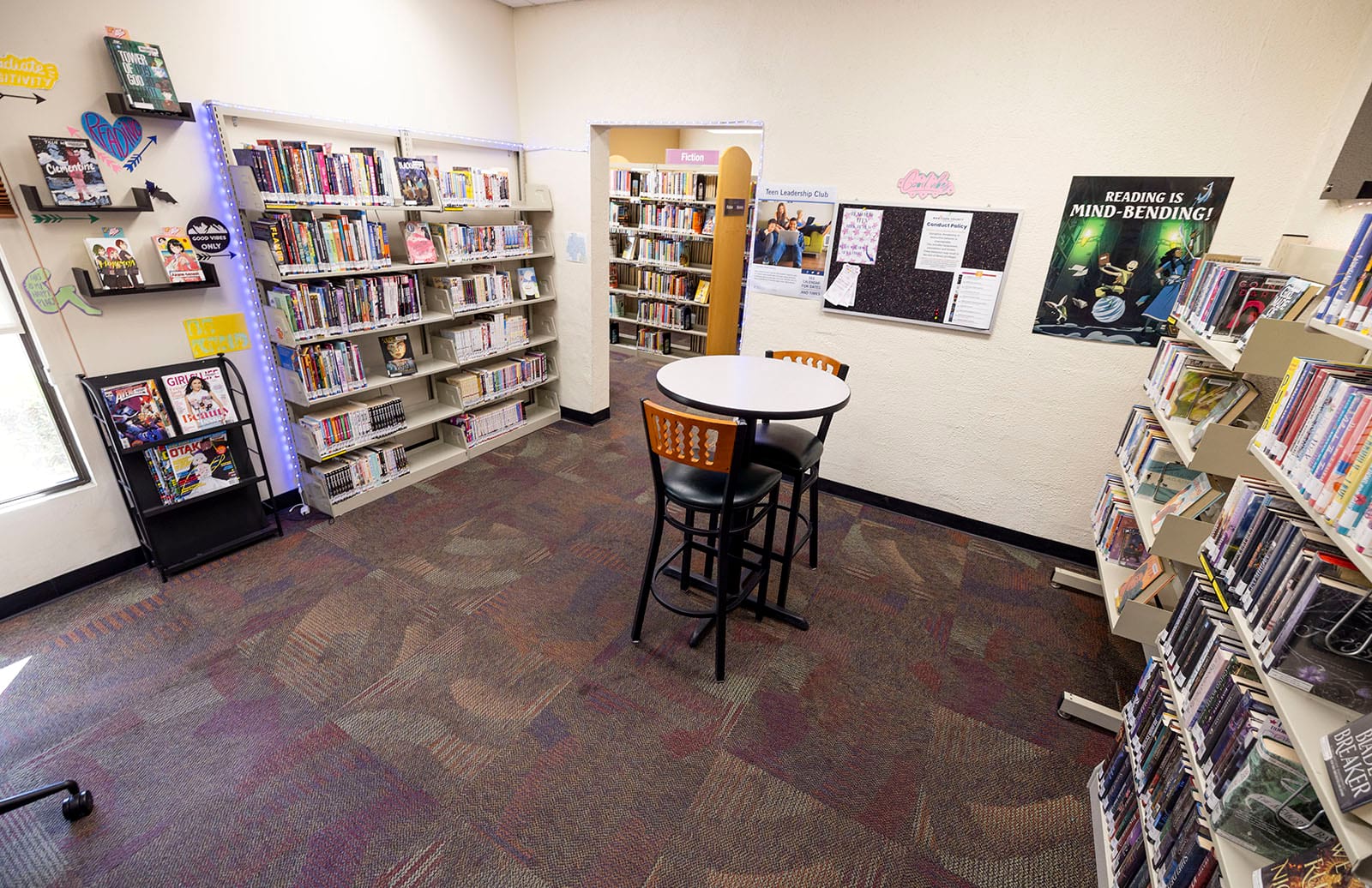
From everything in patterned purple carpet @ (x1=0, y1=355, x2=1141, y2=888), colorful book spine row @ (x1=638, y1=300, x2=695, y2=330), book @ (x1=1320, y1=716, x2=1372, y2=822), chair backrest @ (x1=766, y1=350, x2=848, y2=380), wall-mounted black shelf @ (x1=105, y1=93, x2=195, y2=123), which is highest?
wall-mounted black shelf @ (x1=105, y1=93, x2=195, y2=123)

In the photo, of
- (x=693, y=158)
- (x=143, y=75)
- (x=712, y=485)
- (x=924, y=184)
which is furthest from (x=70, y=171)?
(x=693, y=158)

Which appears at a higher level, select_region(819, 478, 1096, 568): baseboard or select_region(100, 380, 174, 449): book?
select_region(100, 380, 174, 449): book

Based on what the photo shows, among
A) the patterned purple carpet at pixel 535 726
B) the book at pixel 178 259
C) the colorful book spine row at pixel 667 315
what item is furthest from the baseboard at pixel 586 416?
the book at pixel 178 259

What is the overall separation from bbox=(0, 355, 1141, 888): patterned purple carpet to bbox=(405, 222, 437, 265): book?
1739mm

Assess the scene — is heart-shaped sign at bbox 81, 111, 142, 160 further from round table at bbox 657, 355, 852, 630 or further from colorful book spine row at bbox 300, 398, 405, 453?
round table at bbox 657, 355, 852, 630

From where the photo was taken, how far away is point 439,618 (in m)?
2.66

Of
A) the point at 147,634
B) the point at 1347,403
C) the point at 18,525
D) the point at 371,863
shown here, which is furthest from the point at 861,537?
the point at 18,525

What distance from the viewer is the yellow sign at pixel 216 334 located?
293cm

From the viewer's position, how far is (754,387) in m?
2.36

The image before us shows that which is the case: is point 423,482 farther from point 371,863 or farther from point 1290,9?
point 1290,9

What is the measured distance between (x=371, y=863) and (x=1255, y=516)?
254cm

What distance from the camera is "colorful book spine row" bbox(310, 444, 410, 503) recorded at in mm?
3383

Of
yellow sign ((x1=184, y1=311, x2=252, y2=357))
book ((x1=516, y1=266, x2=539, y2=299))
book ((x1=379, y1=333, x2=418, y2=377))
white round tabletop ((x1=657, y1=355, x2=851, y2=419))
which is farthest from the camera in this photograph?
book ((x1=516, y1=266, x2=539, y2=299))

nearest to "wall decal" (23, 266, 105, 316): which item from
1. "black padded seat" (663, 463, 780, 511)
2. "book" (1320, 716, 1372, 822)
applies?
"black padded seat" (663, 463, 780, 511)
